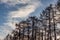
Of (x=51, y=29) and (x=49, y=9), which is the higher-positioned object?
(x=49, y=9)

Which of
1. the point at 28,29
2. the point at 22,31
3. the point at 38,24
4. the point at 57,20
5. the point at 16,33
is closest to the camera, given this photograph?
the point at 57,20

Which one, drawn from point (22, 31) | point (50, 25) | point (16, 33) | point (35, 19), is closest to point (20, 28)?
point (22, 31)

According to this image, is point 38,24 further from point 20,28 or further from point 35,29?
point 20,28

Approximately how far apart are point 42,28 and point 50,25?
13.2ft

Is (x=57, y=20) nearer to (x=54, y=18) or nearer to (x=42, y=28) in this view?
(x=54, y=18)

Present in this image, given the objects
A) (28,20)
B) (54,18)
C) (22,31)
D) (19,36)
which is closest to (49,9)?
(54,18)

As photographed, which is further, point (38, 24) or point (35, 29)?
point (35, 29)

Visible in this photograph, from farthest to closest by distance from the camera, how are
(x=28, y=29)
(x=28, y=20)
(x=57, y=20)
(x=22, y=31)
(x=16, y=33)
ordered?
(x=16, y=33) < (x=22, y=31) < (x=28, y=29) < (x=28, y=20) < (x=57, y=20)

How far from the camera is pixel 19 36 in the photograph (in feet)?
161

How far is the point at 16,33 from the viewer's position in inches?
1984

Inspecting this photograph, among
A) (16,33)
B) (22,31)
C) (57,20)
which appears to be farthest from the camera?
(16,33)

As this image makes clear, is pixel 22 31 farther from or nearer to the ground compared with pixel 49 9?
nearer to the ground

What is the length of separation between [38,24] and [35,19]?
1.04 metres

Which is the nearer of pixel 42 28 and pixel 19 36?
pixel 42 28
